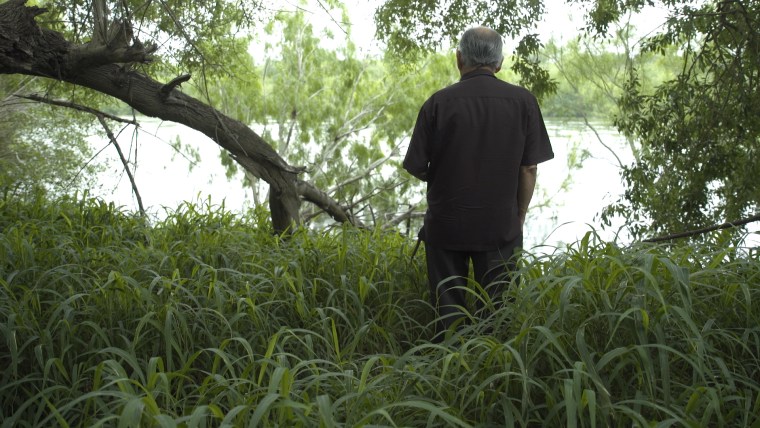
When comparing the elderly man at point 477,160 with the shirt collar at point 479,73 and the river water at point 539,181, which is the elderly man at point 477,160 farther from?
the river water at point 539,181

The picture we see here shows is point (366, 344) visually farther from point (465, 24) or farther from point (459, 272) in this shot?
point (465, 24)

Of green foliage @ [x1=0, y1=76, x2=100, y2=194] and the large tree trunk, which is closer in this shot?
the large tree trunk

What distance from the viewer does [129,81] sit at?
4.39 meters

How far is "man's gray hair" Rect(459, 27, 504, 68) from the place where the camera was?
2738 mm

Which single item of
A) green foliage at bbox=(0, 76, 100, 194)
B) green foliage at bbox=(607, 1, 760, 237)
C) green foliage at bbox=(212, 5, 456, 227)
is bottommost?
green foliage at bbox=(607, 1, 760, 237)

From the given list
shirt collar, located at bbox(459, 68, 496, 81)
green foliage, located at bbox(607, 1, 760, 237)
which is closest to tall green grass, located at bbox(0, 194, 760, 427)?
shirt collar, located at bbox(459, 68, 496, 81)

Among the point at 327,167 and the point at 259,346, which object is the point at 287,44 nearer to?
the point at 327,167

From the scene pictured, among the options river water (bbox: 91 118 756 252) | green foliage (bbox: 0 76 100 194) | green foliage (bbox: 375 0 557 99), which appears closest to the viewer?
green foliage (bbox: 375 0 557 99)

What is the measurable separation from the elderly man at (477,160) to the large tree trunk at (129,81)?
5.44ft

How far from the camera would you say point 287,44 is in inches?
660

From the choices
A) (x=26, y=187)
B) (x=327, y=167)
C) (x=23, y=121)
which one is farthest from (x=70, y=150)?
(x=26, y=187)

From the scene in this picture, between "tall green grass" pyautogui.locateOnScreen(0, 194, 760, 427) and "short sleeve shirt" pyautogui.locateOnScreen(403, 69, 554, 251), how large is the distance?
23 cm

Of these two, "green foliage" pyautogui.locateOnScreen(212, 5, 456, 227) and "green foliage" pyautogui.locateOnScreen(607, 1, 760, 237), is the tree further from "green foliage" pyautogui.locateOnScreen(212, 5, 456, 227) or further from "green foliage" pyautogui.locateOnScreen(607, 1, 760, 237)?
"green foliage" pyautogui.locateOnScreen(212, 5, 456, 227)

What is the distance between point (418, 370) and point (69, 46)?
9.15 feet
